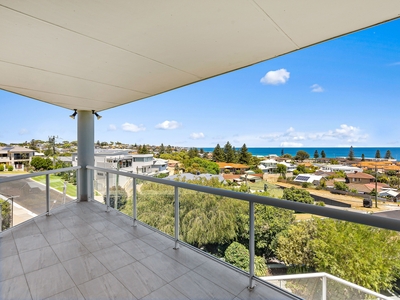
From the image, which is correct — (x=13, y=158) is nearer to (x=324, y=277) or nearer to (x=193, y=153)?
(x=324, y=277)

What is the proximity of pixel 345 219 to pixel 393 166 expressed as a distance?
51.3 feet

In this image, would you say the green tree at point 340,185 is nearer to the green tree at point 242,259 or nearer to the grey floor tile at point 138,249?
the green tree at point 242,259

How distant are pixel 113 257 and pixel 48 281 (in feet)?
2.17

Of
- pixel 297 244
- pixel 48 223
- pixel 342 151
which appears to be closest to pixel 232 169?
pixel 48 223

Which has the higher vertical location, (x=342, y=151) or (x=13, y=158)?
(x=13, y=158)

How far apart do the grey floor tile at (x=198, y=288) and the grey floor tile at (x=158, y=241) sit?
0.74 m

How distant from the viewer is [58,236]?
10.3 ft

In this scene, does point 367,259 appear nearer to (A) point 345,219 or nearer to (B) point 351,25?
(A) point 345,219

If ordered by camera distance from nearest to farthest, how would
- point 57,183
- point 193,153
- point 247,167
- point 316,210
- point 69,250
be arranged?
1. point 316,210
2. point 69,250
3. point 57,183
4. point 247,167
5. point 193,153

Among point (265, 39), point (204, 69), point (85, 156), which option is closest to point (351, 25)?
point (265, 39)

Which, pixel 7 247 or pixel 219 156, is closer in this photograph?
pixel 7 247

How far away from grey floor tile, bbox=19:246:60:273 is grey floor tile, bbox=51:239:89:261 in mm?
57

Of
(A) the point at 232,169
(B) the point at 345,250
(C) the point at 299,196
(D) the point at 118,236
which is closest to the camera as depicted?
(B) the point at 345,250

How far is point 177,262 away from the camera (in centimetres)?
240
